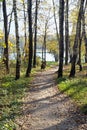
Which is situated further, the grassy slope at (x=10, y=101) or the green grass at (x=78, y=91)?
the green grass at (x=78, y=91)

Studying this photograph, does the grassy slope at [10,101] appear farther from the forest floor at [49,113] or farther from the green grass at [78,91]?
the green grass at [78,91]

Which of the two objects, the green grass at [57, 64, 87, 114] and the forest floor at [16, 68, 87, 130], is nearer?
the forest floor at [16, 68, 87, 130]

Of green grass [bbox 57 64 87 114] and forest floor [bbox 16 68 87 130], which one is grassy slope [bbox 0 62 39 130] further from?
green grass [bbox 57 64 87 114]

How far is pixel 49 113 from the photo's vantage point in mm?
13828

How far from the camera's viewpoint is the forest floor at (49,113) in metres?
11.9

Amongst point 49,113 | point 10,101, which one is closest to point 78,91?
point 10,101

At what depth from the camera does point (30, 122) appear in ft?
40.8

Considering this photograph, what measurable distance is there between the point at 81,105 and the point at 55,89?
18.4 ft

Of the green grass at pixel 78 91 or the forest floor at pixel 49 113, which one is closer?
the forest floor at pixel 49 113

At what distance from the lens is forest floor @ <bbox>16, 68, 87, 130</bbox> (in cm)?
1189

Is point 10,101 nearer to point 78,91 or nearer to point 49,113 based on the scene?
point 49,113

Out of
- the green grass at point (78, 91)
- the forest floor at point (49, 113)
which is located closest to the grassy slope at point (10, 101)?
the forest floor at point (49, 113)

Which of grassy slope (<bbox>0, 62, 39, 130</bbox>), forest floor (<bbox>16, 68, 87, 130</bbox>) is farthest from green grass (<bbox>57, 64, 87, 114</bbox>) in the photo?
grassy slope (<bbox>0, 62, 39, 130</bbox>)

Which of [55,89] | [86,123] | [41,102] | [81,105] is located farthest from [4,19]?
[86,123]
